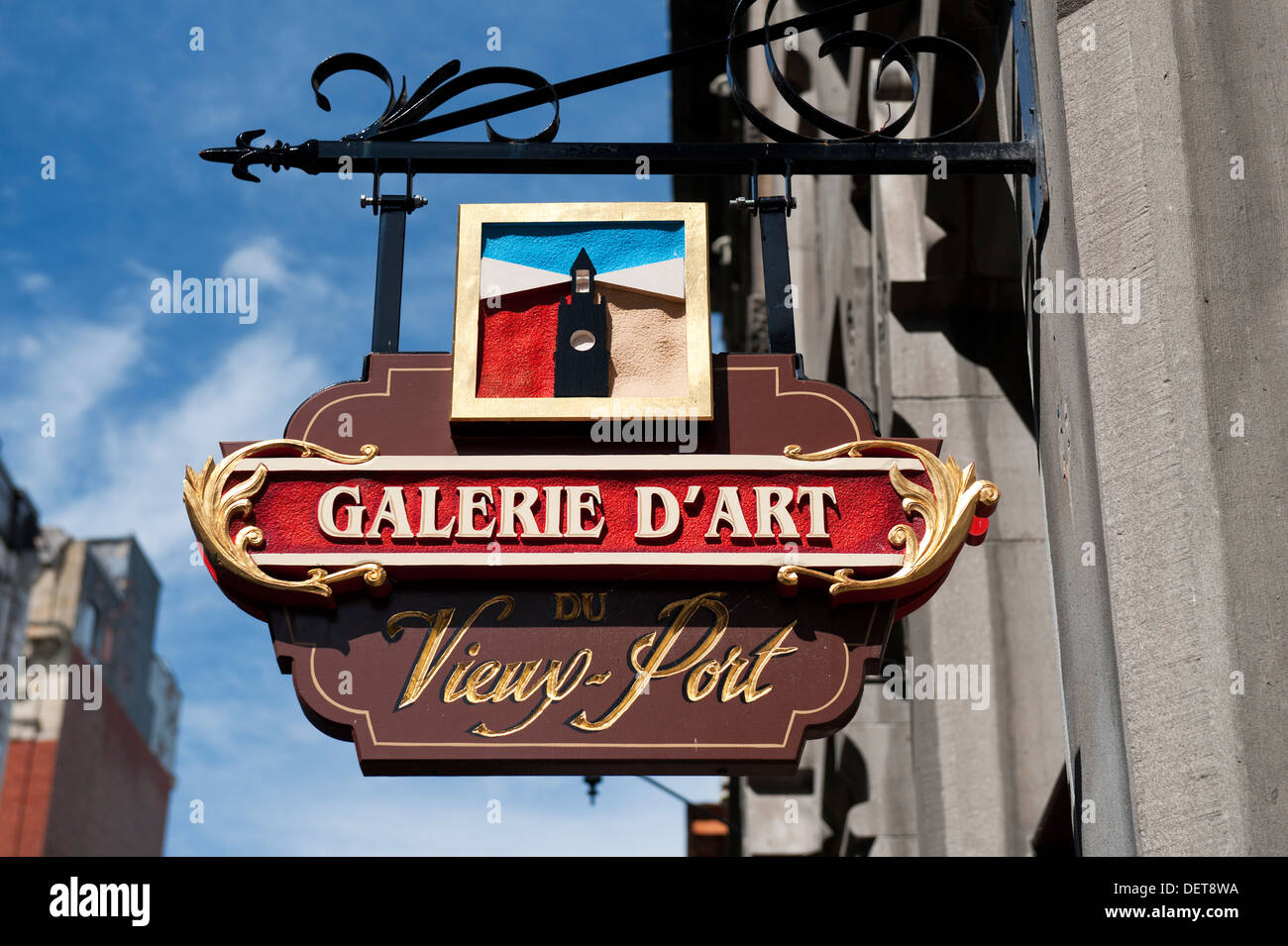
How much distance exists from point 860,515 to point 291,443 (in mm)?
2086

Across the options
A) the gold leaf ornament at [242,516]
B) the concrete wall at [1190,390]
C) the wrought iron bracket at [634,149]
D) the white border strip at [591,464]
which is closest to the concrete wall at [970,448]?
the wrought iron bracket at [634,149]

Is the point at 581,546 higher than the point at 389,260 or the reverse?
the reverse

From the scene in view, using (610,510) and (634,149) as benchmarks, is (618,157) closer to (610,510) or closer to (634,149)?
(634,149)

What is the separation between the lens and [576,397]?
20.2ft

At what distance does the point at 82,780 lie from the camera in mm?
72188

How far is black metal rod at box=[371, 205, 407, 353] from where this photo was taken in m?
6.41

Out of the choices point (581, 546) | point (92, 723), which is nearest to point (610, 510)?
point (581, 546)

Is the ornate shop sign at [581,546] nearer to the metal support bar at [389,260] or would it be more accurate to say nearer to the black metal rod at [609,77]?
the metal support bar at [389,260]

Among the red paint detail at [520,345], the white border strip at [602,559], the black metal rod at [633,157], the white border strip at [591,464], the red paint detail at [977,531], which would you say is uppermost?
the black metal rod at [633,157]


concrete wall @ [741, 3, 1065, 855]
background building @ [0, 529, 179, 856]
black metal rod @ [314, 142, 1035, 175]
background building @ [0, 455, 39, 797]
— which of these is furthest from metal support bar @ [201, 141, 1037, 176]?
background building @ [0, 529, 179, 856]

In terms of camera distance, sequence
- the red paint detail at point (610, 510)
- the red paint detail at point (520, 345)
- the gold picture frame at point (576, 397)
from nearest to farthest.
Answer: the red paint detail at point (610, 510) → the gold picture frame at point (576, 397) → the red paint detail at point (520, 345)

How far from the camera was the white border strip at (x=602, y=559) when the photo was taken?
5766mm

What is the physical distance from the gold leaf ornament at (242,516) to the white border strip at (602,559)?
0.05 m

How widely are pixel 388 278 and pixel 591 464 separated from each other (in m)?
1.21
